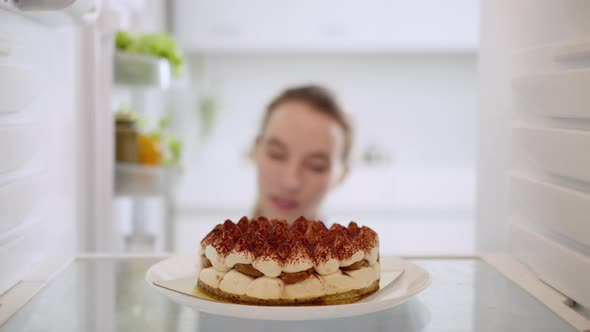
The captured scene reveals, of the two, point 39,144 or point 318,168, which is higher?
point 39,144

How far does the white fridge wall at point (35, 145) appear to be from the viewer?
0.89m

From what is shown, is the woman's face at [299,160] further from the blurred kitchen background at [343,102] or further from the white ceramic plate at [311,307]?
the white ceramic plate at [311,307]

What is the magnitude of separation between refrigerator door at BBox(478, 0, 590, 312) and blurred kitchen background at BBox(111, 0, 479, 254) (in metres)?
1.14

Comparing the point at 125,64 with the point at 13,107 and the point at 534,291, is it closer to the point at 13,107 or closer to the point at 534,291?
the point at 13,107

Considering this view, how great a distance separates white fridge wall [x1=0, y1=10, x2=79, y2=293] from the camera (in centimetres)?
89

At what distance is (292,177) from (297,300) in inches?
53.0

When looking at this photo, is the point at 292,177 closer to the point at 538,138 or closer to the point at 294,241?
the point at 538,138

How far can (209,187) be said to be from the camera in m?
3.51

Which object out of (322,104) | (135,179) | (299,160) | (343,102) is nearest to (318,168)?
(299,160)

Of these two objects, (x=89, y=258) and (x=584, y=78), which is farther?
(x=89, y=258)

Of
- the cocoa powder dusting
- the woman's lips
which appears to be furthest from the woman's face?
the cocoa powder dusting

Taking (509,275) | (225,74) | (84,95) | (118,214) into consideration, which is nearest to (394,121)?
(225,74)

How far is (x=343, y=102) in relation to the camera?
2.42 m

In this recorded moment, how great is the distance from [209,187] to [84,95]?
6.83 ft
